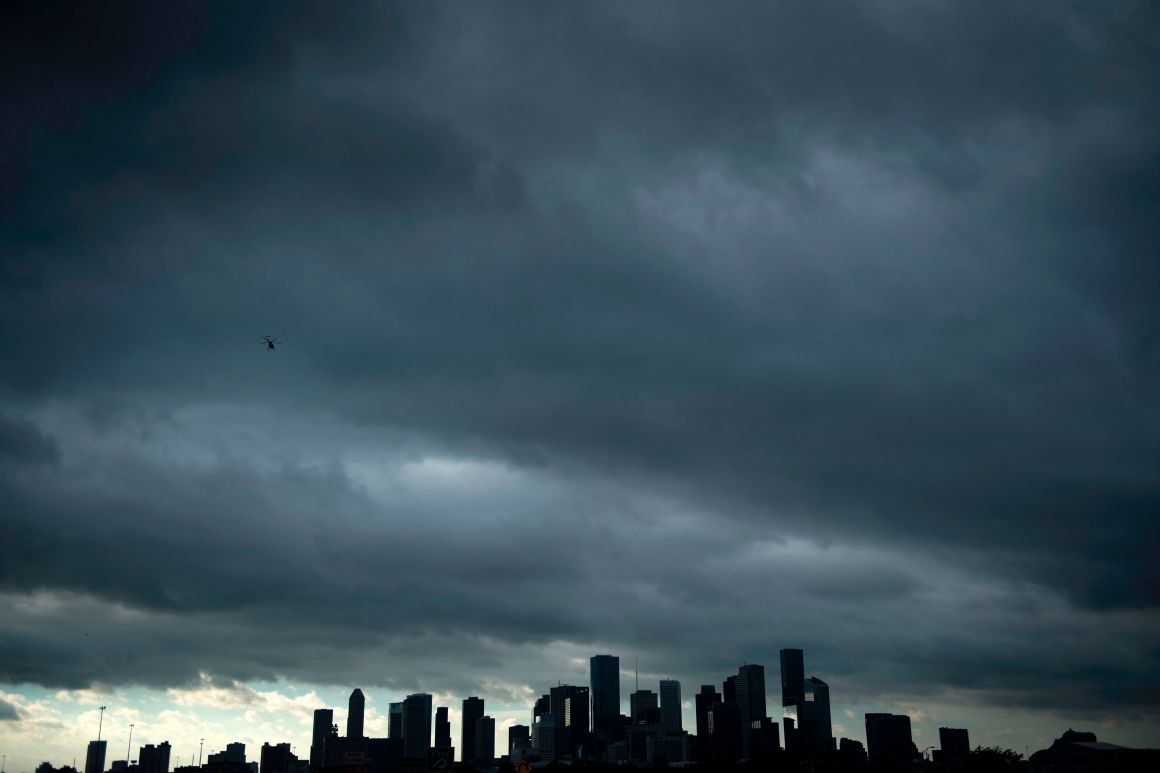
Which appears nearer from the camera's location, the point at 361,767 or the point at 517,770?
the point at 517,770

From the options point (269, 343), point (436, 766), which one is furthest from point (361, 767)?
point (436, 766)

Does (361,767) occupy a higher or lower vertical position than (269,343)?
lower

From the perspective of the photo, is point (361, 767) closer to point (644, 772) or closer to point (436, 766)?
point (436, 766)

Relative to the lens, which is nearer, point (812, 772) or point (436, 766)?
point (436, 766)

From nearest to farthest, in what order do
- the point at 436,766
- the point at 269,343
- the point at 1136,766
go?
the point at 436,766 → the point at 269,343 → the point at 1136,766

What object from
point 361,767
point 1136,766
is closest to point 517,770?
point 361,767

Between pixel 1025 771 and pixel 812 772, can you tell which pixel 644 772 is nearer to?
pixel 812 772

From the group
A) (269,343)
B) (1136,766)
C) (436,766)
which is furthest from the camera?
(1136,766)

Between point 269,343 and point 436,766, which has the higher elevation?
point 269,343

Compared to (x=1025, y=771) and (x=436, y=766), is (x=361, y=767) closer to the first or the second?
(x=436, y=766)
